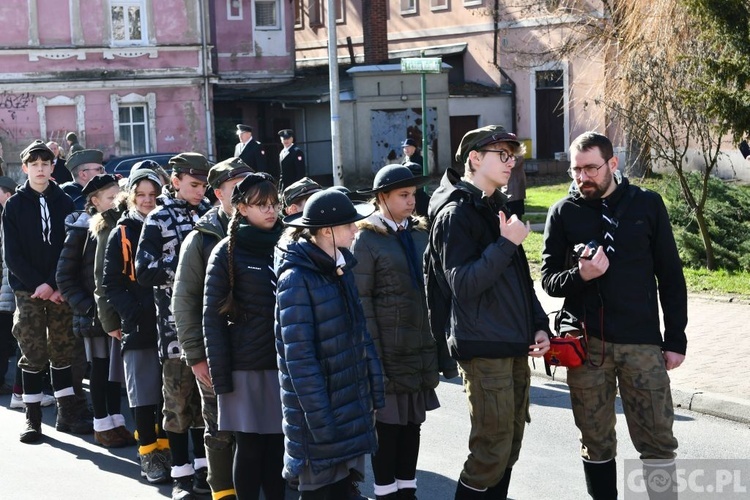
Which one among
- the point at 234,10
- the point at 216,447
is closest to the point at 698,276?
the point at 216,447

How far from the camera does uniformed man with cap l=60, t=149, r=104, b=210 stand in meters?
9.73

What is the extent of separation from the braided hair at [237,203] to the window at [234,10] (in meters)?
31.3

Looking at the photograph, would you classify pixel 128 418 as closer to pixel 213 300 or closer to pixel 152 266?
pixel 152 266

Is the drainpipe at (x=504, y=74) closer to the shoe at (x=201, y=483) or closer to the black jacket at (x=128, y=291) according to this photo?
the black jacket at (x=128, y=291)

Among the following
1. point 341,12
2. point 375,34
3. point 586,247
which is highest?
point 341,12

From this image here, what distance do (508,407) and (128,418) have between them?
449cm

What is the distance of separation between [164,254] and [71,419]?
100 inches

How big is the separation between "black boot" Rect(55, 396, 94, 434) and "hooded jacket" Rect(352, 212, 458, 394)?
11.5 ft

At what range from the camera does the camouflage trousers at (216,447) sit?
630 centimetres

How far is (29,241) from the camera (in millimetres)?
8883

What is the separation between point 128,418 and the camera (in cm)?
916

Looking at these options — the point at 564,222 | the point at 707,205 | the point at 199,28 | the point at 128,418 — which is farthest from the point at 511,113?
the point at 564,222

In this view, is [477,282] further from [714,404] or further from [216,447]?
[714,404]

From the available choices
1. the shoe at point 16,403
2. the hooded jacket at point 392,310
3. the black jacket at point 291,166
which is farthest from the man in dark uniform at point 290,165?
the hooded jacket at point 392,310
